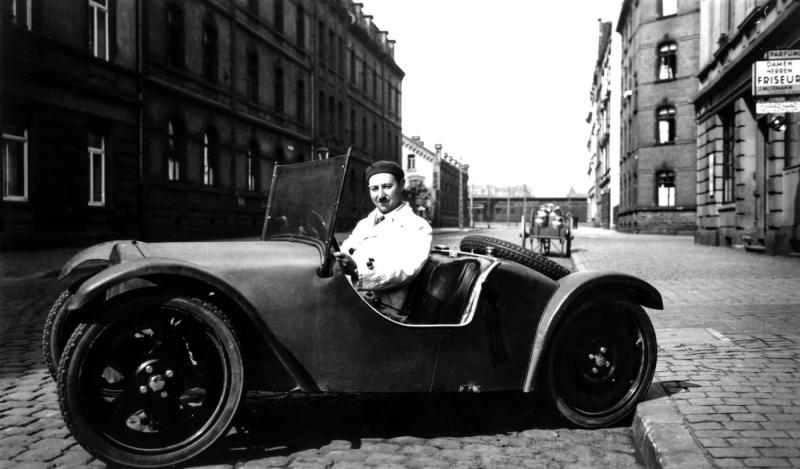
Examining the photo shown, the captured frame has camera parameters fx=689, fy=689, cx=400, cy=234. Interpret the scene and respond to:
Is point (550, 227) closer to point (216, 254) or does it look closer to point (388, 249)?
point (388, 249)

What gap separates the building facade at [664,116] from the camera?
Result: 3522 centimetres

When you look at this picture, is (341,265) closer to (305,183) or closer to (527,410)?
(305,183)

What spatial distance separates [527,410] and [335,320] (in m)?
1.51

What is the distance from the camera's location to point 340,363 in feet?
10.4

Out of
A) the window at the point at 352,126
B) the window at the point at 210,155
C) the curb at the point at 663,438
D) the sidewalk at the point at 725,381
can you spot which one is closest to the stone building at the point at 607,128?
the window at the point at 352,126

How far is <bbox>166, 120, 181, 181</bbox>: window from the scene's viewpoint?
21.5m

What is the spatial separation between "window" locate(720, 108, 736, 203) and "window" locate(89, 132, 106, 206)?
680 inches

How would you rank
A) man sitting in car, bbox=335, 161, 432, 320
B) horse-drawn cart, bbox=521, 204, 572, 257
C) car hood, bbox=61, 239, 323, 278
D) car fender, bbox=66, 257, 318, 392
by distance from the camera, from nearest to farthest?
car fender, bbox=66, 257, 318, 392 < car hood, bbox=61, 239, 323, 278 < man sitting in car, bbox=335, 161, 432, 320 < horse-drawn cart, bbox=521, 204, 572, 257

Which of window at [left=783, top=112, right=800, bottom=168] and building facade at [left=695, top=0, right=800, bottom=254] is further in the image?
building facade at [left=695, top=0, right=800, bottom=254]

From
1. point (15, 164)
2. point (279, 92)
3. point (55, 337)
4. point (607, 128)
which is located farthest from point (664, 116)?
point (55, 337)

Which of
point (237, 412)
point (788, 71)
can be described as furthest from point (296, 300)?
point (788, 71)

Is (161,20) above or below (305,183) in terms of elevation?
above

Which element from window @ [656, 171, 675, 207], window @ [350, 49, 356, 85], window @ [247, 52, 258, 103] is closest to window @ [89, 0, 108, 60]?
window @ [247, 52, 258, 103]

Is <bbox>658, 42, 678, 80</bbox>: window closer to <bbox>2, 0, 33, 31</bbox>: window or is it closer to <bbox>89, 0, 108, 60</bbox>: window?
<bbox>89, 0, 108, 60</bbox>: window
